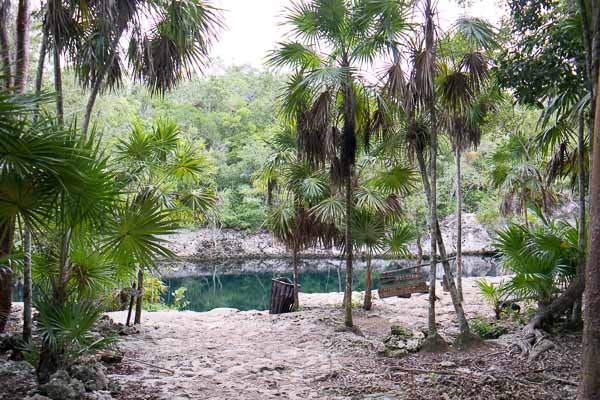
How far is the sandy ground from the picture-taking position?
15.6 ft

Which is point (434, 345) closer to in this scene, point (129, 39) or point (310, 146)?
point (310, 146)

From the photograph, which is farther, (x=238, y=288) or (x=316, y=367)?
(x=238, y=288)

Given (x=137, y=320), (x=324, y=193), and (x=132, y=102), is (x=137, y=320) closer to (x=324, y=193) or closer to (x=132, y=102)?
(x=324, y=193)

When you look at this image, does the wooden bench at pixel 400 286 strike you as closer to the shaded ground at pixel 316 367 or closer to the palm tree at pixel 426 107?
the shaded ground at pixel 316 367

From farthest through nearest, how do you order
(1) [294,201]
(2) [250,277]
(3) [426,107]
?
1. (2) [250,277]
2. (1) [294,201]
3. (3) [426,107]

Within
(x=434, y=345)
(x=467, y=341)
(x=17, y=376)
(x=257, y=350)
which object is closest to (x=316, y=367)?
(x=257, y=350)

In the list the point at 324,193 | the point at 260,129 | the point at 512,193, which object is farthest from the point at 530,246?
the point at 260,129

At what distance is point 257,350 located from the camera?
655 centimetres

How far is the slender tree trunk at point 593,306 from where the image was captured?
3236mm

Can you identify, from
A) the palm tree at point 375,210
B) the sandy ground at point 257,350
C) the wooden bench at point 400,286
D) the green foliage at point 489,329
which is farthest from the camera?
the wooden bench at point 400,286

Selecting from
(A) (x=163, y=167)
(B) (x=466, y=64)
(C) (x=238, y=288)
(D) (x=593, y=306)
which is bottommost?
(C) (x=238, y=288)

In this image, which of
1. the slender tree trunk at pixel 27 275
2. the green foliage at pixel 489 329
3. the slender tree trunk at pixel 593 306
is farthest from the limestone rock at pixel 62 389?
the green foliage at pixel 489 329

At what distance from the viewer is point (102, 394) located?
13.4 ft

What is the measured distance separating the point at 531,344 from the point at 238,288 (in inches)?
678
